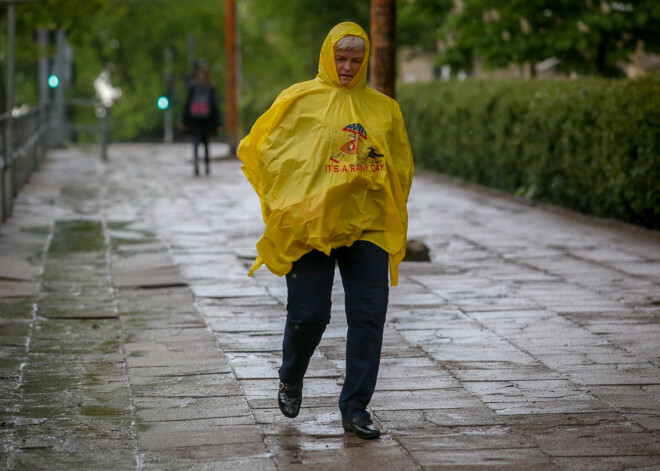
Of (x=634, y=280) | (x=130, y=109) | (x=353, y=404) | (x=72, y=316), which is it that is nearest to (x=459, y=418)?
(x=353, y=404)

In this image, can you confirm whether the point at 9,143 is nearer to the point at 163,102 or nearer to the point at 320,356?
the point at 320,356

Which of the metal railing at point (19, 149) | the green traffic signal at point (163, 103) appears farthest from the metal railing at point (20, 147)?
the green traffic signal at point (163, 103)

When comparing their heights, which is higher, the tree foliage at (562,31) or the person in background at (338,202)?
the tree foliage at (562,31)

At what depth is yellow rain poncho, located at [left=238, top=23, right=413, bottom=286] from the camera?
516 centimetres

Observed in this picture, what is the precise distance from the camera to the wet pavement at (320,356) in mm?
5082

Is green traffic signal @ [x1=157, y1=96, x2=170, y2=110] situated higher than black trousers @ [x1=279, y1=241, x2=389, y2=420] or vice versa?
green traffic signal @ [x1=157, y1=96, x2=170, y2=110]

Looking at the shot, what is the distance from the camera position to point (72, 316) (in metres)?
8.27

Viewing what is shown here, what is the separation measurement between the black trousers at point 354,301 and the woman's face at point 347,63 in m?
0.71

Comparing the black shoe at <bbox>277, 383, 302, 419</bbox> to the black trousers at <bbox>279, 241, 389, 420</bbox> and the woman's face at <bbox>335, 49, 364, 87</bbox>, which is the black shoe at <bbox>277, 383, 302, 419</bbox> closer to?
the black trousers at <bbox>279, 241, 389, 420</bbox>

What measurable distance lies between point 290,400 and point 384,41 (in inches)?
243

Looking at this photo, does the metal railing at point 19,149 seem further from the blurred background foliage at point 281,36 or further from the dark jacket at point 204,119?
the dark jacket at point 204,119

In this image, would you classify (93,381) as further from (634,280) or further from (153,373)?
(634,280)

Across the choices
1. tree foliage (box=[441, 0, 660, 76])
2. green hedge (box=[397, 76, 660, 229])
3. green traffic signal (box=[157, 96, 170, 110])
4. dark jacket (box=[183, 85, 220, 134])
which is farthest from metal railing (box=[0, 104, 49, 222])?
tree foliage (box=[441, 0, 660, 76])

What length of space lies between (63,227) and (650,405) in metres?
8.97
